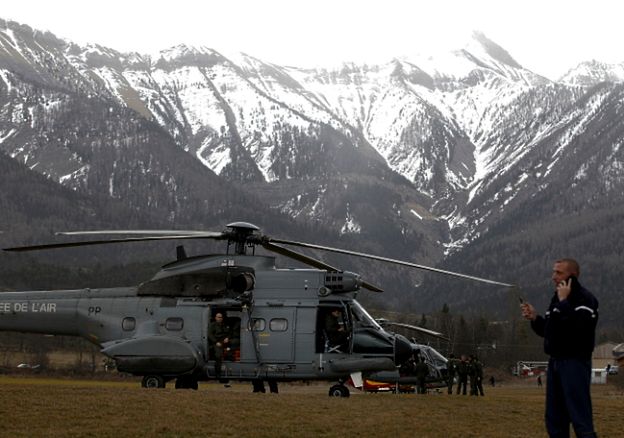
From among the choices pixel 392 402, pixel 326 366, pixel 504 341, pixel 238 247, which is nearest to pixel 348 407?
pixel 392 402

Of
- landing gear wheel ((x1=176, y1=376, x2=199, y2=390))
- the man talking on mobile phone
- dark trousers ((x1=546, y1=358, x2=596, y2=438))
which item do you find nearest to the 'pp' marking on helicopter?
landing gear wheel ((x1=176, y1=376, x2=199, y2=390))

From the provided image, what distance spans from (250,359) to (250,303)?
1692 millimetres

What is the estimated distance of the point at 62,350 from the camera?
119375mm

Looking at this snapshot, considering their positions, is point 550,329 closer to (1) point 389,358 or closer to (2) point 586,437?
(2) point 586,437

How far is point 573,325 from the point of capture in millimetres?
15688

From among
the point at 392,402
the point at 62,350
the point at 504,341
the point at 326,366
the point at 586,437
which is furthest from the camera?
the point at 504,341

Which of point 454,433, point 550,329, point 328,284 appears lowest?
point 454,433

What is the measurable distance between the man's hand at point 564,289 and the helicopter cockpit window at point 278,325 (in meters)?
17.0

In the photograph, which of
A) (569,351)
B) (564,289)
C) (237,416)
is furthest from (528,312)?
(237,416)

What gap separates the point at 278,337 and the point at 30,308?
8714 millimetres

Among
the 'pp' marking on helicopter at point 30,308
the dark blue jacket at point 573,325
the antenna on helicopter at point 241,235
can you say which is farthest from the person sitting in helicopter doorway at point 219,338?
the dark blue jacket at point 573,325

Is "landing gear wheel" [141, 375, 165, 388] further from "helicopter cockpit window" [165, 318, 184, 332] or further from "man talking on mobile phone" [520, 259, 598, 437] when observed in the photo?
"man talking on mobile phone" [520, 259, 598, 437]

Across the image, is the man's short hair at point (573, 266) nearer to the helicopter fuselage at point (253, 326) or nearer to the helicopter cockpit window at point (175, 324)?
the helicopter fuselage at point (253, 326)

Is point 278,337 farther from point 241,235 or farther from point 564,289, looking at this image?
point 564,289
